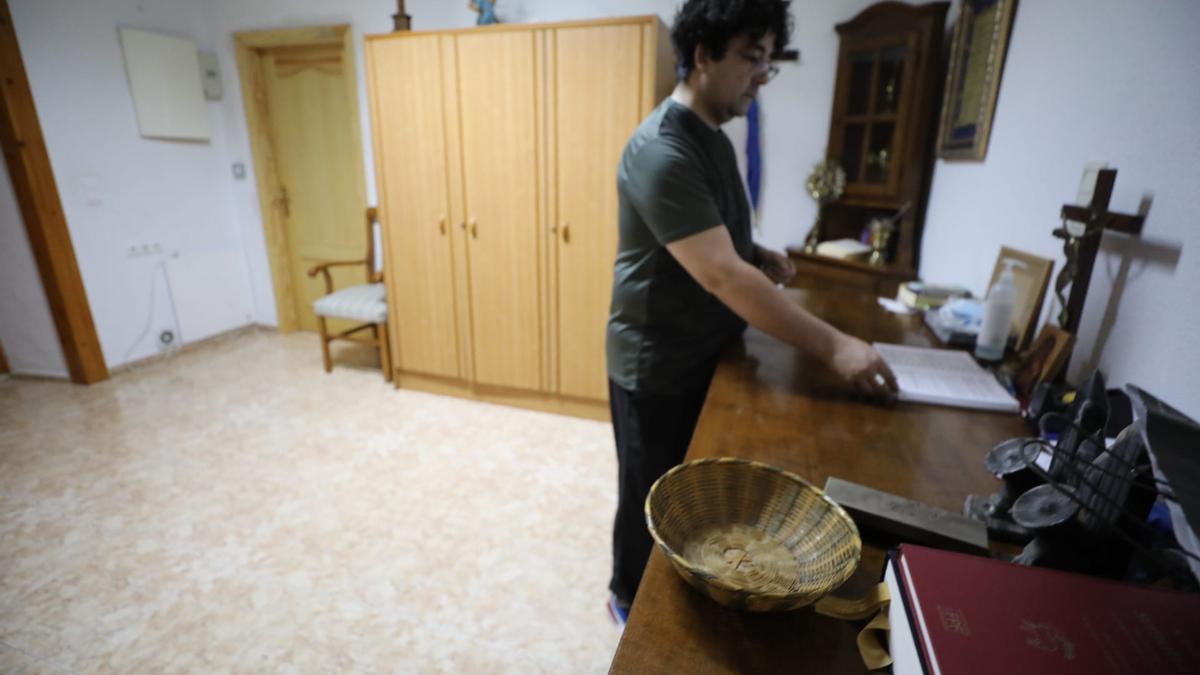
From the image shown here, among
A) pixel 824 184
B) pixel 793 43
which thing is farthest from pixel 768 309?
pixel 793 43

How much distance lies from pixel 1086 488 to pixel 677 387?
2.53 feet

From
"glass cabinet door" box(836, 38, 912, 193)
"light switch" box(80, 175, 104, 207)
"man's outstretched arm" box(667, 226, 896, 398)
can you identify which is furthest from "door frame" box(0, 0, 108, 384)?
"glass cabinet door" box(836, 38, 912, 193)

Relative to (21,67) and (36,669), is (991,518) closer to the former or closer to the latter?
(36,669)

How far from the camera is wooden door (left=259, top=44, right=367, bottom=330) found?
337 cm

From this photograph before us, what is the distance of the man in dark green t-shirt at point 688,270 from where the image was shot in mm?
976

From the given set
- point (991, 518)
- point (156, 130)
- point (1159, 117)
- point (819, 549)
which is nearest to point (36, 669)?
point (819, 549)

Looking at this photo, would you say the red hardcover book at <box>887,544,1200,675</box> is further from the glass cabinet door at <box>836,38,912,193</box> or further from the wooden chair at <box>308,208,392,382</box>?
the wooden chair at <box>308,208,392,382</box>

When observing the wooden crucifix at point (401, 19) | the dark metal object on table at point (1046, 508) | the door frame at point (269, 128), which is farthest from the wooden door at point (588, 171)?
the dark metal object on table at point (1046, 508)

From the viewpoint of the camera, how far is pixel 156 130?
10.4ft

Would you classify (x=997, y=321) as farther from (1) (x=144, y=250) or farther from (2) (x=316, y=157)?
(1) (x=144, y=250)

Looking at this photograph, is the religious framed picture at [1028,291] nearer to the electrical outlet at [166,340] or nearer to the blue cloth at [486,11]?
the blue cloth at [486,11]

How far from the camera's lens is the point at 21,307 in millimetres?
2869

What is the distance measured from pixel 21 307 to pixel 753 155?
3.99 meters

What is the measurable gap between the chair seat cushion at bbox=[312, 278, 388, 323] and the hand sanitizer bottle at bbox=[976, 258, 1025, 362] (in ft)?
8.98
